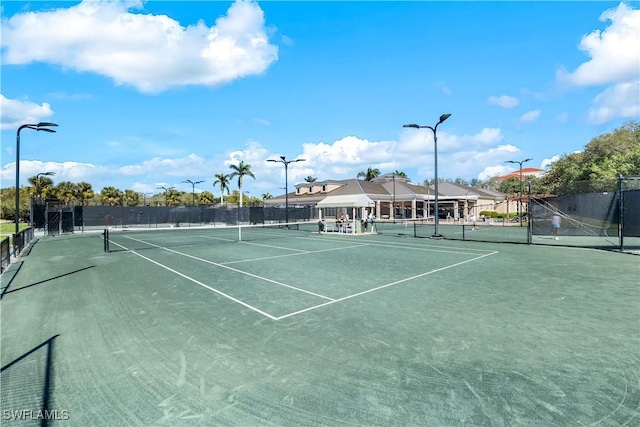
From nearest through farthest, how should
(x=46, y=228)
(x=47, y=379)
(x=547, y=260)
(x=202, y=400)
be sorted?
(x=202, y=400)
(x=47, y=379)
(x=547, y=260)
(x=46, y=228)

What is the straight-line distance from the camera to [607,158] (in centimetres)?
3803

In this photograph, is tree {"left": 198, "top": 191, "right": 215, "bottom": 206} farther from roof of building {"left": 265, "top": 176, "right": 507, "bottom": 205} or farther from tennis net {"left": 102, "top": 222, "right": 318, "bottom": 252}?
tennis net {"left": 102, "top": 222, "right": 318, "bottom": 252}

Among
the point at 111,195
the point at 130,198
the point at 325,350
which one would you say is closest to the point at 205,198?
the point at 130,198

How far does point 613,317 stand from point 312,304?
20.1ft

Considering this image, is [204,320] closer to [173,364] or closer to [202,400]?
[173,364]

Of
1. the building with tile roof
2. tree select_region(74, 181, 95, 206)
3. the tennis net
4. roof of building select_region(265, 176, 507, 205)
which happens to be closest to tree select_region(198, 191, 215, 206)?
tree select_region(74, 181, 95, 206)

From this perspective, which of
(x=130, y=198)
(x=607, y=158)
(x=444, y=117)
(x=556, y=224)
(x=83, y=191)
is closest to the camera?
(x=556, y=224)

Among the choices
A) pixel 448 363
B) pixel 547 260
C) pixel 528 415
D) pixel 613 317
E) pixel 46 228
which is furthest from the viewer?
pixel 46 228

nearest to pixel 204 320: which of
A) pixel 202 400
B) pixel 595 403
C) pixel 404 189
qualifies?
pixel 202 400

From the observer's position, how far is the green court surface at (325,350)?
12.1 ft

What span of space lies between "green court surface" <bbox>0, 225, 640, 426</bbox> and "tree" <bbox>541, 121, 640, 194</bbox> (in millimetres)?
28310

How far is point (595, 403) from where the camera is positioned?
12.3 feet

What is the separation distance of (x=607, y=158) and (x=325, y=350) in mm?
47404

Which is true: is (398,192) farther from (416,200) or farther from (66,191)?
(66,191)
